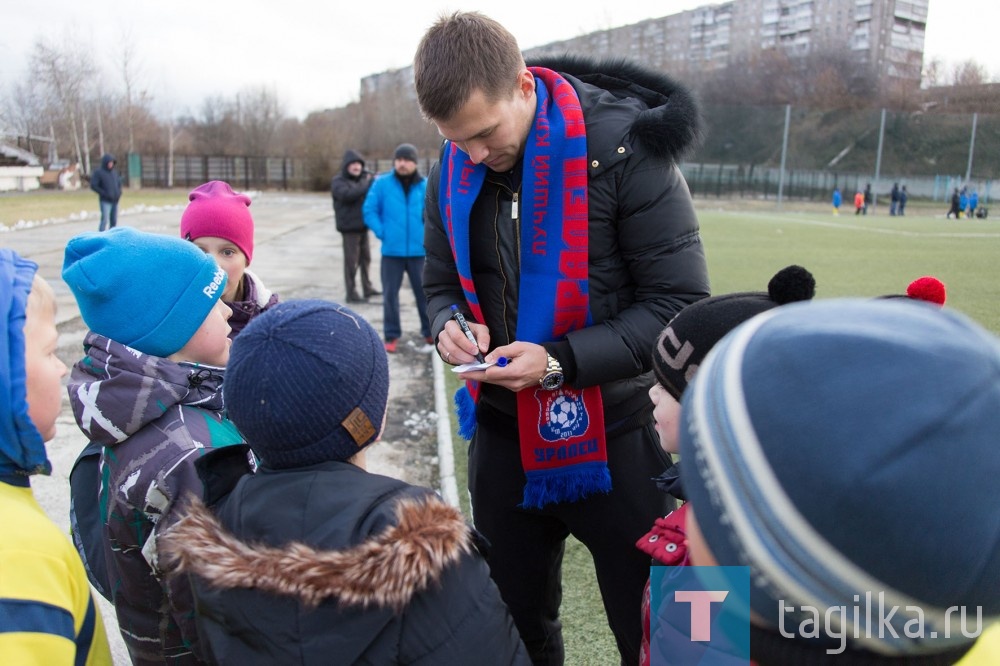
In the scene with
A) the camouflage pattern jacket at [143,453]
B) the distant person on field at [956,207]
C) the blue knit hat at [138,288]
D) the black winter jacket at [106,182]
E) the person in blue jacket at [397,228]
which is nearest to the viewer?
the camouflage pattern jacket at [143,453]

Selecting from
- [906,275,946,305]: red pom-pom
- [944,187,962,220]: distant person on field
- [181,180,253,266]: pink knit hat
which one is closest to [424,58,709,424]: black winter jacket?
[906,275,946,305]: red pom-pom

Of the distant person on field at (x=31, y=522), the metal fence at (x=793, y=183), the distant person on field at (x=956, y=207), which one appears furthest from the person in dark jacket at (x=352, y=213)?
the metal fence at (x=793, y=183)

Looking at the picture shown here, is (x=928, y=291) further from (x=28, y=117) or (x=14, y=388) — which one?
(x=28, y=117)

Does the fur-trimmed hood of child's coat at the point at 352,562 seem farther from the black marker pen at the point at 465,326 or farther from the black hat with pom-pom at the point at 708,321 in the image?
the black marker pen at the point at 465,326

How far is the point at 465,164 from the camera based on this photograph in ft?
7.56

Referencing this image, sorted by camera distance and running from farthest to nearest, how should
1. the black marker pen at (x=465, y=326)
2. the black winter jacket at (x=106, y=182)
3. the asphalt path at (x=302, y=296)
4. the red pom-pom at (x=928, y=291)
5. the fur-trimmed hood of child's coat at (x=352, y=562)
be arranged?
1. the black winter jacket at (x=106, y=182)
2. the asphalt path at (x=302, y=296)
3. the black marker pen at (x=465, y=326)
4. the red pom-pom at (x=928, y=291)
5. the fur-trimmed hood of child's coat at (x=352, y=562)

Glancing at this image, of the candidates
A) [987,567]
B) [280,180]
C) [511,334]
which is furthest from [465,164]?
[280,180]

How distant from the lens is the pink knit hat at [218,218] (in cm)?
333

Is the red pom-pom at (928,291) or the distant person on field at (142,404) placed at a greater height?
the red pom-pom at (928,291)

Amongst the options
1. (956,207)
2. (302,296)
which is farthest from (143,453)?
(956,207)

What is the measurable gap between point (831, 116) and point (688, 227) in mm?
58446

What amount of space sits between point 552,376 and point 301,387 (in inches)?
38.0

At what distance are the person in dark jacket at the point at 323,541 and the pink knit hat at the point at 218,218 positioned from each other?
2087 mm

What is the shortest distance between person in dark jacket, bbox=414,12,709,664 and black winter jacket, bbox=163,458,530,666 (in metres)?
0.84
